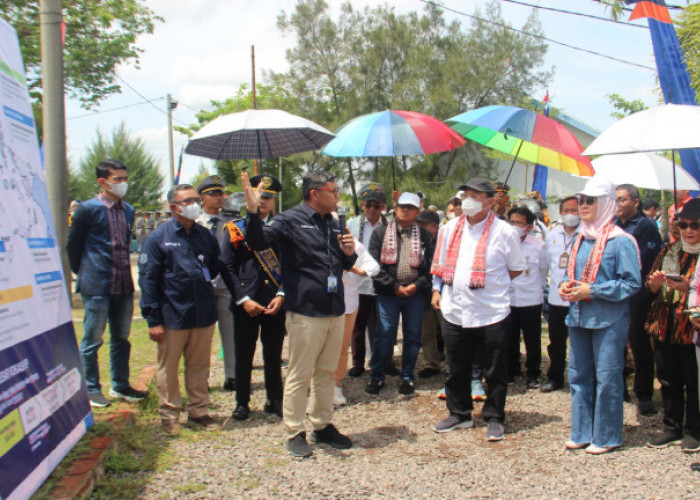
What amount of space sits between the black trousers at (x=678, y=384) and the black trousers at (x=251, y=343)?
3.01 m

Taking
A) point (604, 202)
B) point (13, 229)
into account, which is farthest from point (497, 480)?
point (13, 229)

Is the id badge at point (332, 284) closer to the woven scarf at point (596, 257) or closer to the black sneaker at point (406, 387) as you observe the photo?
the woven scarf at point (596, 257)

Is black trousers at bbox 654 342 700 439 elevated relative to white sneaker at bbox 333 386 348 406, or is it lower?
elevated

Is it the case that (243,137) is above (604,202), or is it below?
above

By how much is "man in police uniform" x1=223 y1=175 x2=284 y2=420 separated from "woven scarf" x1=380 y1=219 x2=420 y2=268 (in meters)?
1.27

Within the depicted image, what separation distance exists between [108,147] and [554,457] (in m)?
50.3

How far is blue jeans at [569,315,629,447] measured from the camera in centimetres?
407

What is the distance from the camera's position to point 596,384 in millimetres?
4254

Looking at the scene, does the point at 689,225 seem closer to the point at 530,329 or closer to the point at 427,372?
the point at 530,329

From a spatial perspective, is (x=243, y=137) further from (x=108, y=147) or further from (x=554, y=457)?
(x=108, y=147)

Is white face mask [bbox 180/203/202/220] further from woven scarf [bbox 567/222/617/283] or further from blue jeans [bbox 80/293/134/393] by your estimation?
woven scarf [bbox 567/222/617/283]

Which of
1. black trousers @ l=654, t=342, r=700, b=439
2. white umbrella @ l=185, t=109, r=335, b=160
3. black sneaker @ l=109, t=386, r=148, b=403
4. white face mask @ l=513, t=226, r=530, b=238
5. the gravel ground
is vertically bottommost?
the gravel ground

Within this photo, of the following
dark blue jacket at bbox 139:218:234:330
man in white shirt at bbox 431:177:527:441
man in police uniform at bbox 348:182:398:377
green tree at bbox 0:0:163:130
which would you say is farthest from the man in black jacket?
green tree at bbox 0:0:163:130

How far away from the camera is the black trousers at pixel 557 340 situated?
5637 millimetres
